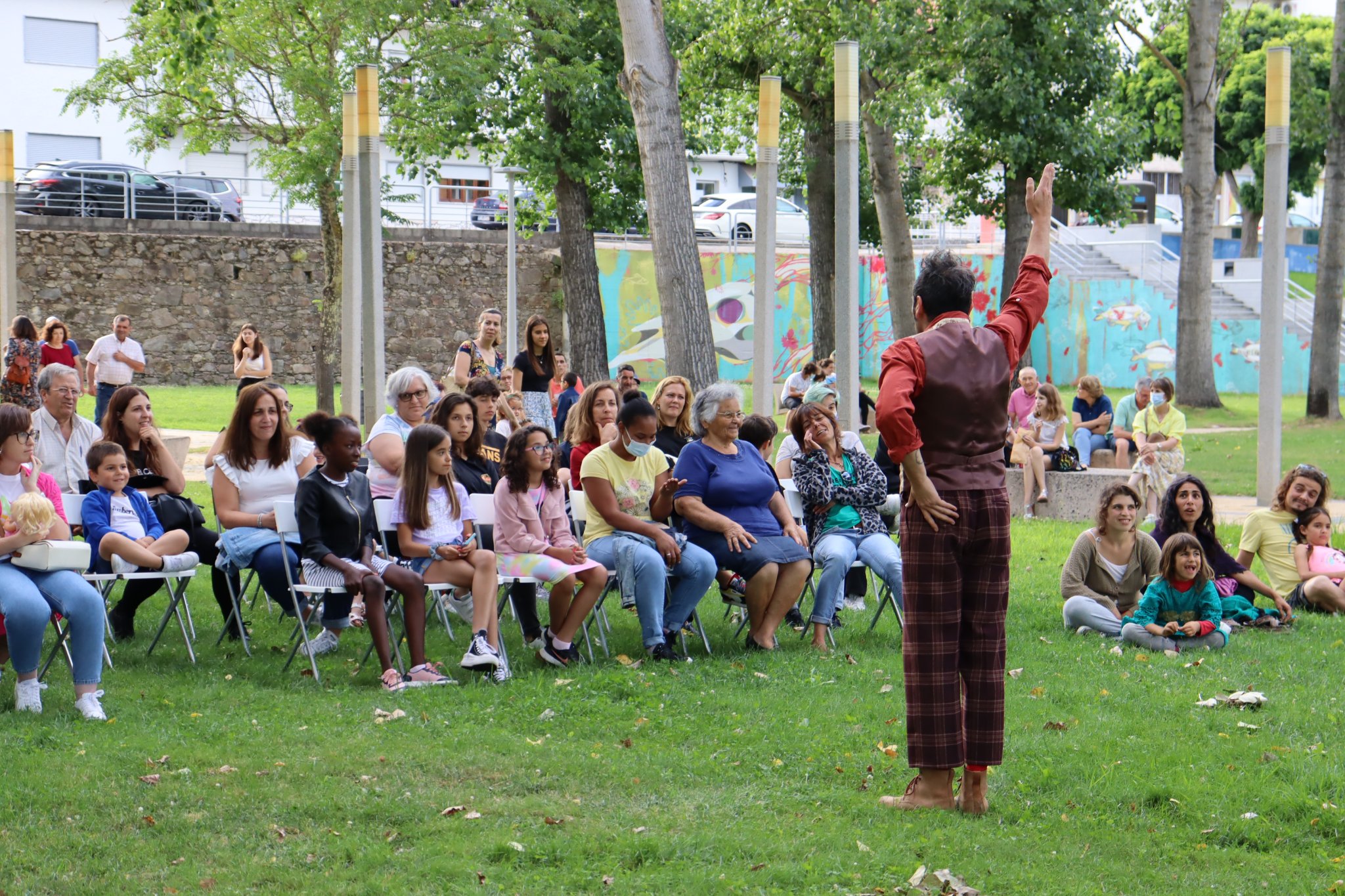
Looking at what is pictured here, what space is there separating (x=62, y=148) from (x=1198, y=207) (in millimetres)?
30664

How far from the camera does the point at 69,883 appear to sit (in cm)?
429

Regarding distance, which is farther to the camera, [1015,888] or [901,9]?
[901,9]

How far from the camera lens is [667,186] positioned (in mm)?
12586

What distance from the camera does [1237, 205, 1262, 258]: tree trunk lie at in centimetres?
4512

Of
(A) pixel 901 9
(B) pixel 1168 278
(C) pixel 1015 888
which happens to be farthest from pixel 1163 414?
(B) pixel 1168 278

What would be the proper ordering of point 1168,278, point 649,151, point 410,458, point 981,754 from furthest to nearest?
point 1168,278, point 649,151, point 410,458, point 981,754

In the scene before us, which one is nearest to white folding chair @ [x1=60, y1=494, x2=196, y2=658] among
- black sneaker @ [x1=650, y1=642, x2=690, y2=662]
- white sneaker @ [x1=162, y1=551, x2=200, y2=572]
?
white sneaker @ [x1=162, y1=551, x2=200, y2=572]

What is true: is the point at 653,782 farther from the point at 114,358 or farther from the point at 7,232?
the point at 114,358

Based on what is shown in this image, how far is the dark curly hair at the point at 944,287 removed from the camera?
5000 mm

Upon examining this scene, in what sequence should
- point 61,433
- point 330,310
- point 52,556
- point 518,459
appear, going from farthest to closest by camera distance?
point 330,310
point 61,433
point 518,459
point 52,556

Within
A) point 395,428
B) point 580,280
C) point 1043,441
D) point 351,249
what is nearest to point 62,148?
point 580,280

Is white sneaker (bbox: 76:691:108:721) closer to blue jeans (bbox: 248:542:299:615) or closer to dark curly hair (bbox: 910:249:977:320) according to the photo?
blue jeans (bbox: 248:542:299:615)

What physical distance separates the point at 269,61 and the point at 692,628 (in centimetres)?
1401

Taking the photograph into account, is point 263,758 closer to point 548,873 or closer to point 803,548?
point 548,873
